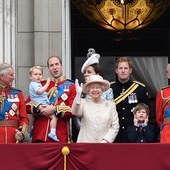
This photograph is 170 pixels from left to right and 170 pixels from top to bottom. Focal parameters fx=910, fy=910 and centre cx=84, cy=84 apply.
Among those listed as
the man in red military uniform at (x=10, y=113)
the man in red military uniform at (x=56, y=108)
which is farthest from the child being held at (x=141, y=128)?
the man in red military uniform at (x=10, y=113)

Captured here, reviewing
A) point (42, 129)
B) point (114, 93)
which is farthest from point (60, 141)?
point (114, 93)

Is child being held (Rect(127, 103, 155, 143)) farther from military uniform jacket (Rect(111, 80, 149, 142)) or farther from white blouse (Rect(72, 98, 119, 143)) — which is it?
white blouse (Rect(72, 98, 119, 143))

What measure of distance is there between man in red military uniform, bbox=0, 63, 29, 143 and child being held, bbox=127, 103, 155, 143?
4.61 feet

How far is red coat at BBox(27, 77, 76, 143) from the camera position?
12047mm

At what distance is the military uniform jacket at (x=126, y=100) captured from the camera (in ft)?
40.1

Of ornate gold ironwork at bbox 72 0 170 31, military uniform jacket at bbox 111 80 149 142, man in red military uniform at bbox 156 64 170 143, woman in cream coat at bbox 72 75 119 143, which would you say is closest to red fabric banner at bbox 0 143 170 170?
woman in cream coat at bbox 72 75 119 143

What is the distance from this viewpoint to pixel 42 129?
1208 centimetres

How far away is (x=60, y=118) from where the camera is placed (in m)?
12.1

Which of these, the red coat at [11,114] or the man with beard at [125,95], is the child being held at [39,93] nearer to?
the red coat at [11,114]

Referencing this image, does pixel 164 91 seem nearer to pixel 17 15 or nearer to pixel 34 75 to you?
pixel 34 75

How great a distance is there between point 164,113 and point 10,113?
6.68ft

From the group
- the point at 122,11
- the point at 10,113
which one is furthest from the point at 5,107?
the point at 122,11

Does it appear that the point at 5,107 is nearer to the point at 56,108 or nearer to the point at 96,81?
the point at 56,108

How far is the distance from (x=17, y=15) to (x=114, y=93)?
9.66 ft
